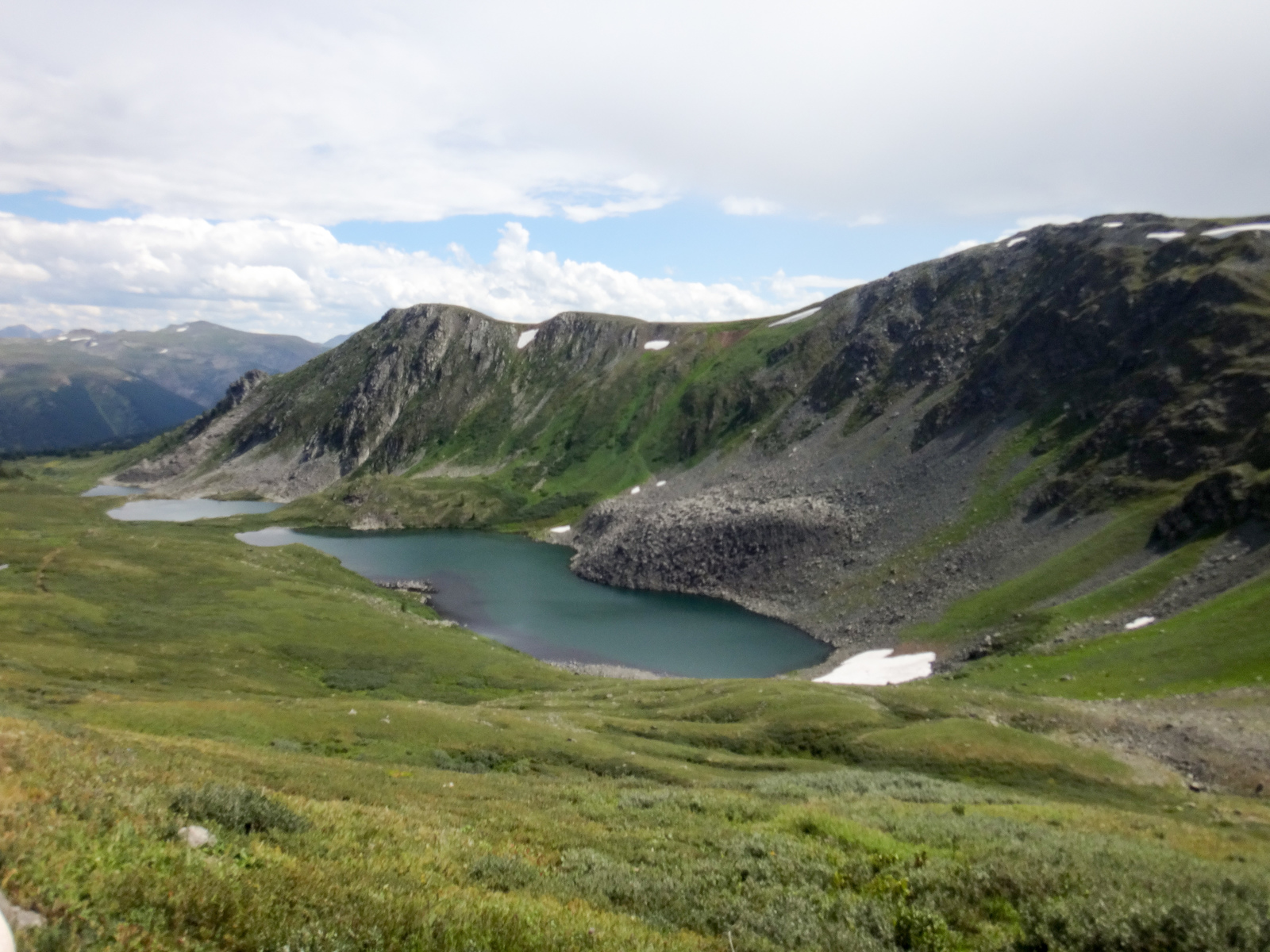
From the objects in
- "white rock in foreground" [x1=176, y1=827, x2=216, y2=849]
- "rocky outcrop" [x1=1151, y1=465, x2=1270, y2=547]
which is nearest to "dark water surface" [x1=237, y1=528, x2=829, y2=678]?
"rocky outcrop" [x1=1151, y1=465, x2=1270, y2=547]

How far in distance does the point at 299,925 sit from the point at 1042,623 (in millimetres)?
76083

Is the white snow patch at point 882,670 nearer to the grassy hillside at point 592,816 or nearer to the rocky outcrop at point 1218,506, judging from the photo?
the grassy hillside at point 592,816

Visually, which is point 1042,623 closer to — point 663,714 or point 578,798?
point 663,714

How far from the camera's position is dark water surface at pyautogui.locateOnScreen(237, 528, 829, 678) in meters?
88.9

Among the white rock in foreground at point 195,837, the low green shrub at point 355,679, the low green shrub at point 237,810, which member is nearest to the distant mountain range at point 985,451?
the low green shrub at point 355,679

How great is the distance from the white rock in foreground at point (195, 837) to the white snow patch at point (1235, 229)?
455 ft

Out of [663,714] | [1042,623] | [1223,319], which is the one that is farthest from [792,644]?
[1223,319]

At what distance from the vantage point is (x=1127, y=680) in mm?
54375

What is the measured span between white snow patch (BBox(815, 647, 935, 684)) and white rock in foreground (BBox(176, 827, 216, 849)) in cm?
6708

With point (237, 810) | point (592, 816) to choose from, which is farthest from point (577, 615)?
point (237, 810)

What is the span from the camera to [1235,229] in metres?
109

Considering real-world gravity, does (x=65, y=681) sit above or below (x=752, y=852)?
below

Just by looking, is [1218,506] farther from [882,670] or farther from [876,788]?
[876,788]

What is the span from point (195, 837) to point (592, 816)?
11837 mm
